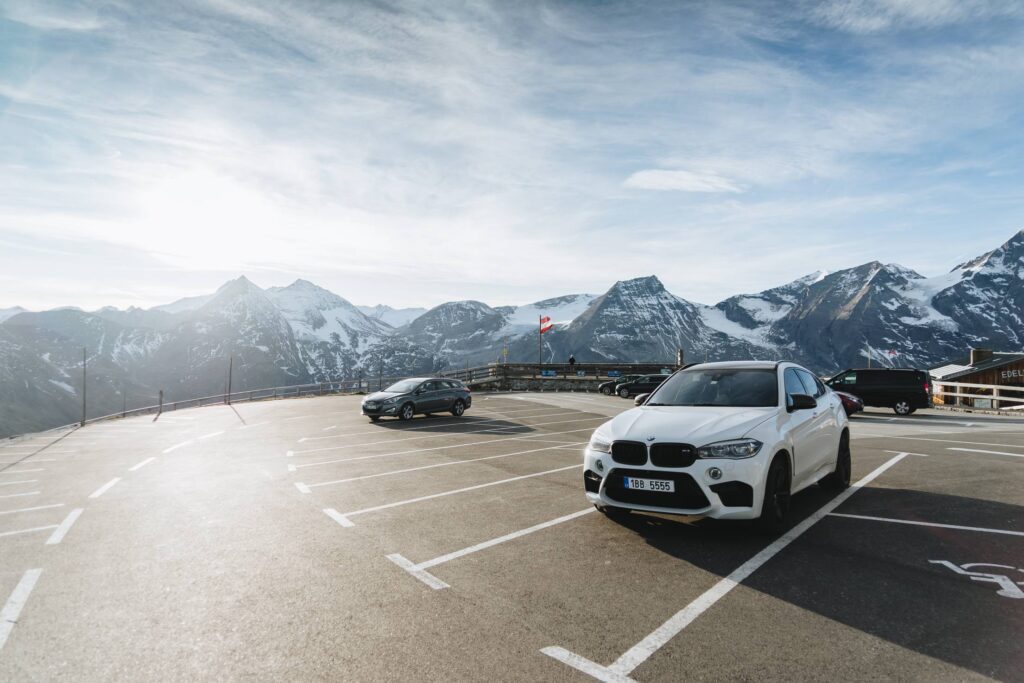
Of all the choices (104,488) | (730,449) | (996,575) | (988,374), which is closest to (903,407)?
(996,575)

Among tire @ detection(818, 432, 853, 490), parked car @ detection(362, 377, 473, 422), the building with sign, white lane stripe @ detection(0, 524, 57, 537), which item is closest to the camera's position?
white lane stripe @ detection(0, 524, 57, 537)

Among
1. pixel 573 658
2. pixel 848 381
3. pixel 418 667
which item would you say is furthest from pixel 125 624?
pixel 848 381

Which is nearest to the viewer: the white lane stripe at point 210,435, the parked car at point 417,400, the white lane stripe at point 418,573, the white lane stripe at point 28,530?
the white lane stripe at point 418,573

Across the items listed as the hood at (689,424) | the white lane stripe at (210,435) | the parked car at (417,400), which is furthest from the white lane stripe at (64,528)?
the parked car at (417,400)

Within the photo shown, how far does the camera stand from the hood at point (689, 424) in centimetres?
580

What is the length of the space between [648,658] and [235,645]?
103 inches

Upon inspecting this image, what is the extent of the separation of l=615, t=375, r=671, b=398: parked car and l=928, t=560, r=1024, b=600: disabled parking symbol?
26521 millimetres

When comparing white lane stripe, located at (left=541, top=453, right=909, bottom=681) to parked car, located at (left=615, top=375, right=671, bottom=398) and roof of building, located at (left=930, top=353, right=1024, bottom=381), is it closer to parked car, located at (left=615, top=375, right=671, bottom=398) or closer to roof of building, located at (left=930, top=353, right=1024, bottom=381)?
parked car, located at (left=615, top=375, right=671, bottom=398)

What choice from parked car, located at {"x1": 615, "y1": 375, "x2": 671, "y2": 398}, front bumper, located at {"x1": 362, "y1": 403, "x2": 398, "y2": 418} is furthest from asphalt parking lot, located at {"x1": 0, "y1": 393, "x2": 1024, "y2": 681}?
parked car, located at {"x1": 615, "y1": 375, "x2": 671, "y2": 398}

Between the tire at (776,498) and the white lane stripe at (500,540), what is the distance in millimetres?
1988

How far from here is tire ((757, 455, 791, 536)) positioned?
583 centimetres

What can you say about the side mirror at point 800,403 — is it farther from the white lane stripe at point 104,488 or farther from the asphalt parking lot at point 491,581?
the white lane stripe at point 104,488

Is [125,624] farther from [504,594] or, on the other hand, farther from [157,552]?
[504,594]

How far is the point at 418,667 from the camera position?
351 centimetres
